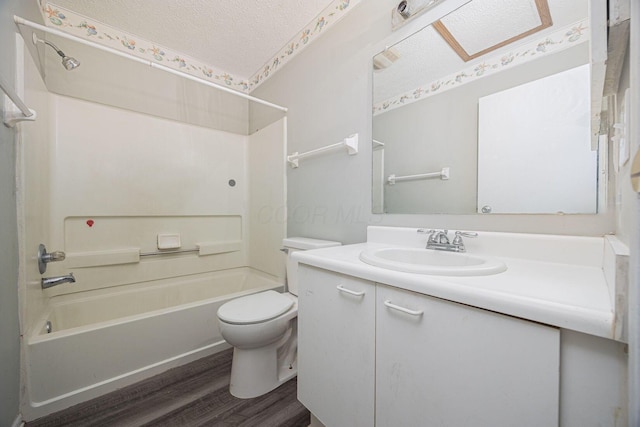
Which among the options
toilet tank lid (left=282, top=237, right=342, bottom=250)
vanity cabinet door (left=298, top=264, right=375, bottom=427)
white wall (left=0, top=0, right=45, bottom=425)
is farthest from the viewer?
toilet tank lid (left=282, top=237, right=342, bottom=250)

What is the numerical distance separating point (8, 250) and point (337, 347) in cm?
135

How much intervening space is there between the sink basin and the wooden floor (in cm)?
87

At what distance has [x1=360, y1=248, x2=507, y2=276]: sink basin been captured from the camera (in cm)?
66

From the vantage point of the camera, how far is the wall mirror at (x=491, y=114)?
0.81 m

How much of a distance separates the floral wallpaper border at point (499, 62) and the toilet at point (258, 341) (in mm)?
923

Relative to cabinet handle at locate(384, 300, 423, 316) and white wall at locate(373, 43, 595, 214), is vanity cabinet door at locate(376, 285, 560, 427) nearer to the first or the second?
cabinet handle at locate(384, 300, 423, 316)

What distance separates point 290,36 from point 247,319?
6.69ft

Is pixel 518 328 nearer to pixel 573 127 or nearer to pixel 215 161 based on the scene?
pixel 573 127

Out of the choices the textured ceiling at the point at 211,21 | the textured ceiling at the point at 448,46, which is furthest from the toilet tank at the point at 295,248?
the textured ceiling at the point at 211,21

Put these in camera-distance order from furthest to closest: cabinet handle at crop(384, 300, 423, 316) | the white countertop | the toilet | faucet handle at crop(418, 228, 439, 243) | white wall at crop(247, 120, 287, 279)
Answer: white wall at crop(247, 120, 287, 279)
the toilet
faucet handle at crop(418, 228, 439, 243)
cabinet handle at crop(384, 300, 423, 316)
the white countertop

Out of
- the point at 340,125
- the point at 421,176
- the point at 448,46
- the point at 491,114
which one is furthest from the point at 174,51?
the point at 491,114

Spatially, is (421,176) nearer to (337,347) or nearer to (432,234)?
(432,234)

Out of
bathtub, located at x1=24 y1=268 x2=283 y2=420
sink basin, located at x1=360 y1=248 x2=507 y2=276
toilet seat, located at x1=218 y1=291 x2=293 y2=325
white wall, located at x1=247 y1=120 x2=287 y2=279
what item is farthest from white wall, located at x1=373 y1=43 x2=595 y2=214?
bathtub, located at x1=24 y1=268 x2=283 y2=420

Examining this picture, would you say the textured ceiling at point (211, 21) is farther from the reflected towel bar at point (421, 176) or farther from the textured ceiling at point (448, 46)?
the reflected towel bar at point (421, 176)
